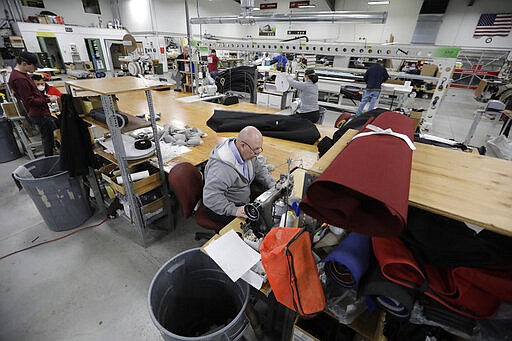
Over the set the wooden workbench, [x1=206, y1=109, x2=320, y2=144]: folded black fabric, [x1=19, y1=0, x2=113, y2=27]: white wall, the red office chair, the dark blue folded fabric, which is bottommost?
the red office chair

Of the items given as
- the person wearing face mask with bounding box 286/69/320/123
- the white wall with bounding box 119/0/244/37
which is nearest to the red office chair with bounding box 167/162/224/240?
the person wearing face mask with bounding box 286/69/320/123

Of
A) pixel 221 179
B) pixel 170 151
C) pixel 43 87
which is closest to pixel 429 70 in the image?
pixel 170 151

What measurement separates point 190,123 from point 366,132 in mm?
2818

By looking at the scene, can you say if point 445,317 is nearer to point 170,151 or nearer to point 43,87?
point 170,151

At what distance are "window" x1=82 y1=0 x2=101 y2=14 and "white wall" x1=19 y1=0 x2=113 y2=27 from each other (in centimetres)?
15

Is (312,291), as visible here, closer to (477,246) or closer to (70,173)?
(477,246)

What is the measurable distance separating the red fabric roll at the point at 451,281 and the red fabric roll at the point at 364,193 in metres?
0.20

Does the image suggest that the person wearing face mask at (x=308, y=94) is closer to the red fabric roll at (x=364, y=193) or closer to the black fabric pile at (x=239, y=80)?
the black fabric pile at (x=239, y=80)

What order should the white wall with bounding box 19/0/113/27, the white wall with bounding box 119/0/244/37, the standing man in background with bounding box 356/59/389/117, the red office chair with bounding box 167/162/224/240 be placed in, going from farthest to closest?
the white wall with bounding box 119/0/244/37 → the white wall with bounding box 19/0/113/27 → the standing man in background with bounding box 356/59/389/117 → the red office chair with bounding box 167/162/224/240

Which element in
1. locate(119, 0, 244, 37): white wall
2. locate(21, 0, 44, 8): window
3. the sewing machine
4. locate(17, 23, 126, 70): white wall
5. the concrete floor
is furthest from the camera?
locate(119, 0, 244, 37): white wall

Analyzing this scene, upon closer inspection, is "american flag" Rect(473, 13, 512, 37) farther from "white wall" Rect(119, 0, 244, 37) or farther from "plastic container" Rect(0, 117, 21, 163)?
"plastic container" Rect(0, 117, 21, 163)

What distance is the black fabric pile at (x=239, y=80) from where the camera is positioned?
4781 millimetres

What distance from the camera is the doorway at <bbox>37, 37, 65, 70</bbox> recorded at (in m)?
8.53

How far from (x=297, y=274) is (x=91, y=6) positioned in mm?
15541
